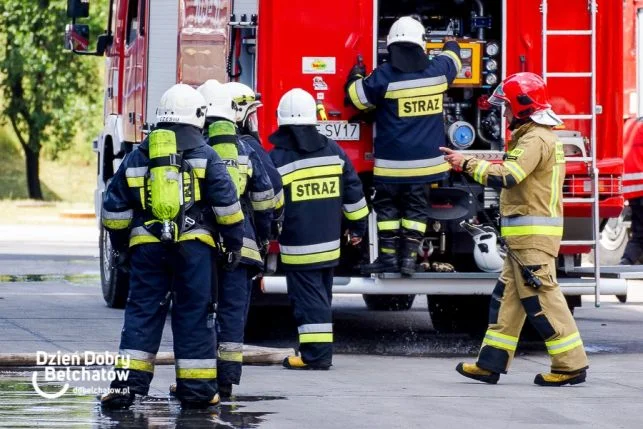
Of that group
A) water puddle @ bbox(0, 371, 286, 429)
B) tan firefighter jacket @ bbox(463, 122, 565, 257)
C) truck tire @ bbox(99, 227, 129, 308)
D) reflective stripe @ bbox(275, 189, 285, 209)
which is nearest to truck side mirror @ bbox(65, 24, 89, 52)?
truck tire @ bbox(99, 227, 129, 308)

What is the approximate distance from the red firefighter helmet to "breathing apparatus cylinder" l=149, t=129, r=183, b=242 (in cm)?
A: 246

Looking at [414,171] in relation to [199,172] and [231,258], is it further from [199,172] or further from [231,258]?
[199,172]

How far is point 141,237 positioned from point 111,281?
5376mm

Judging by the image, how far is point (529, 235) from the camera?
29.2 feet

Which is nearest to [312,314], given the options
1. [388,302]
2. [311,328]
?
[311,328]

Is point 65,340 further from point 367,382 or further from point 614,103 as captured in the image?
point 614,103

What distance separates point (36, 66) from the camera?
3234 cm

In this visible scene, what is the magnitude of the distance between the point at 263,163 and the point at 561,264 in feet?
9.07

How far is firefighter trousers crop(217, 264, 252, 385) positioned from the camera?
8.05 metres

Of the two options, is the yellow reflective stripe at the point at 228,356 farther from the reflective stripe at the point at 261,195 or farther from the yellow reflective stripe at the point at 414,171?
the yellow reflective stripe at the point at 414,171

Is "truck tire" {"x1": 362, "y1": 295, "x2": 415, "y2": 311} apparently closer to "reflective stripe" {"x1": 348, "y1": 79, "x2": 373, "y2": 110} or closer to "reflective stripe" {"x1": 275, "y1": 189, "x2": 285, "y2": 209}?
"reflective stripe" {"x1": 348, "y1": 79, "x2": 373, "y2": 110}

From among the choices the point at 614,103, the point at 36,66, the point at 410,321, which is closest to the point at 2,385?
the point at 614,103

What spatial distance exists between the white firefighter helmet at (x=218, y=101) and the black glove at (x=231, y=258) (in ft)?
3.24

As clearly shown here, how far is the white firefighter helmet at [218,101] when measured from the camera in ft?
27.4
